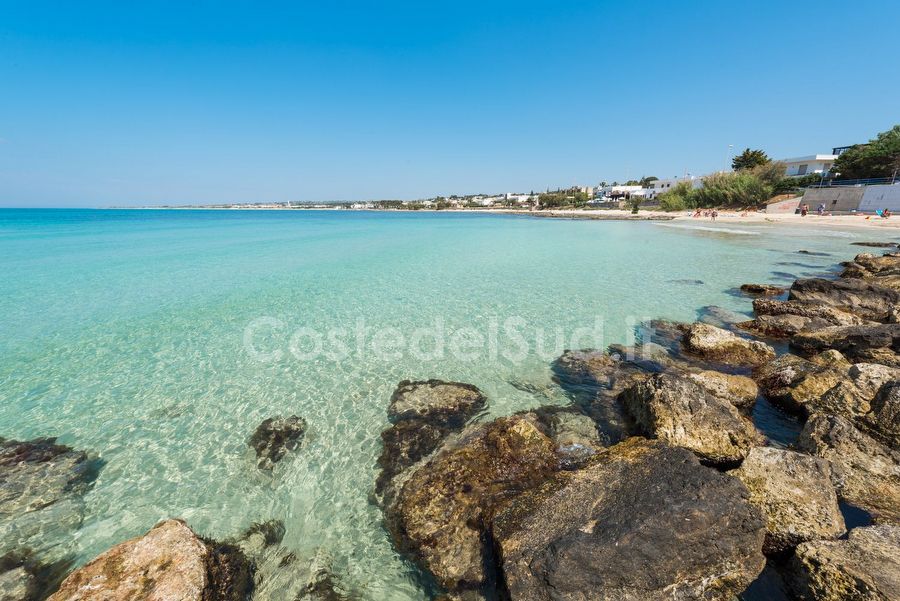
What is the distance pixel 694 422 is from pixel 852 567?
1752 mm

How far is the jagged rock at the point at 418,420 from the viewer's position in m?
4.65

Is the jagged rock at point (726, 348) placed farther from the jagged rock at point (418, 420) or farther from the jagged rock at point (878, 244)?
the jagged rock at point (878, 244)

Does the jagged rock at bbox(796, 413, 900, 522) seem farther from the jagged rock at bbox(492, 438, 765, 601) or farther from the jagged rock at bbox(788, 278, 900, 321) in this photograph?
the jagged rock at bbox(788, 278, 900, 321)

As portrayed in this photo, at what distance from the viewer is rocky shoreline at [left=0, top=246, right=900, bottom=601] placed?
8.89ft

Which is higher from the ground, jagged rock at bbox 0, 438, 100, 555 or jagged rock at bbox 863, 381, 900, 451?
jagged rock at bbox 863, 381, 900, 451

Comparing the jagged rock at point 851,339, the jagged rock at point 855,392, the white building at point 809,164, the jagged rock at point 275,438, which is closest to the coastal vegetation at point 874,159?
the white building at point 809,164

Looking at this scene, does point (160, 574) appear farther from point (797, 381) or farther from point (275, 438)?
point (797, 381)

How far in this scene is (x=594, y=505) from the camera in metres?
3.10

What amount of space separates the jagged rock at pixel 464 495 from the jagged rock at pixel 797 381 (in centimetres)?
389

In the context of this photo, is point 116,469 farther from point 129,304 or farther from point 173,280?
point 173,280

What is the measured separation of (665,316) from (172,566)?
1113 cm

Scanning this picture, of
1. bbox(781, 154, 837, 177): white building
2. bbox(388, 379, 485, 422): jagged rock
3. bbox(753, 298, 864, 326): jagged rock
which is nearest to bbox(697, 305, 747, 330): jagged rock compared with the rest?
bbox(753, 298, 864, 326): jagged rock

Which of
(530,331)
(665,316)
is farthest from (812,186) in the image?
(530,331)

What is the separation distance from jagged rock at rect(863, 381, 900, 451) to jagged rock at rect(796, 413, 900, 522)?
0.31 meters
